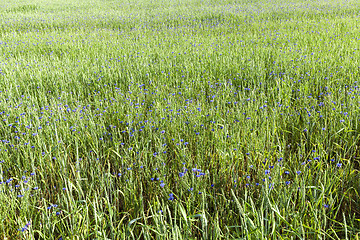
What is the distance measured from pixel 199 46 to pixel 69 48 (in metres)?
3.40

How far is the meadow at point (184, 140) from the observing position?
1.68 metres

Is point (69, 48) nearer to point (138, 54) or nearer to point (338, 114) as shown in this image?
point (138, 54)

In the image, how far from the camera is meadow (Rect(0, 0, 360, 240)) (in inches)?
66.1

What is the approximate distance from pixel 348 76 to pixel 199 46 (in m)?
3.32

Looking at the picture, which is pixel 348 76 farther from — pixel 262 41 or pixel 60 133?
pixel 60 133

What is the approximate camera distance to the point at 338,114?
273 cm

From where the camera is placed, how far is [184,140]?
8.93 ft

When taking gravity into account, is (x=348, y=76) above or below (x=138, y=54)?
below

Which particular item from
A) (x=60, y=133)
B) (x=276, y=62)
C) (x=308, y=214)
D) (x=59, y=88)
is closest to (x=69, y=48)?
(x=59, y=88)

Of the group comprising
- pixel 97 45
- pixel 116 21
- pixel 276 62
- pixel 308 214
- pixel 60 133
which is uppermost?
pixel 116 21

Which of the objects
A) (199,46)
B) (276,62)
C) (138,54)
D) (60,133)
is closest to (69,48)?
(138,54)

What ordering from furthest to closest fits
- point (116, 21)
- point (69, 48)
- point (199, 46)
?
point (116, 21)
point (69, 48)
point (199, 46)

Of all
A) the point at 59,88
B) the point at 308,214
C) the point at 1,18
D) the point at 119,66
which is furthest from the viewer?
the point at 1,18

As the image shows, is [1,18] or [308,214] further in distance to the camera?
[1,18]
